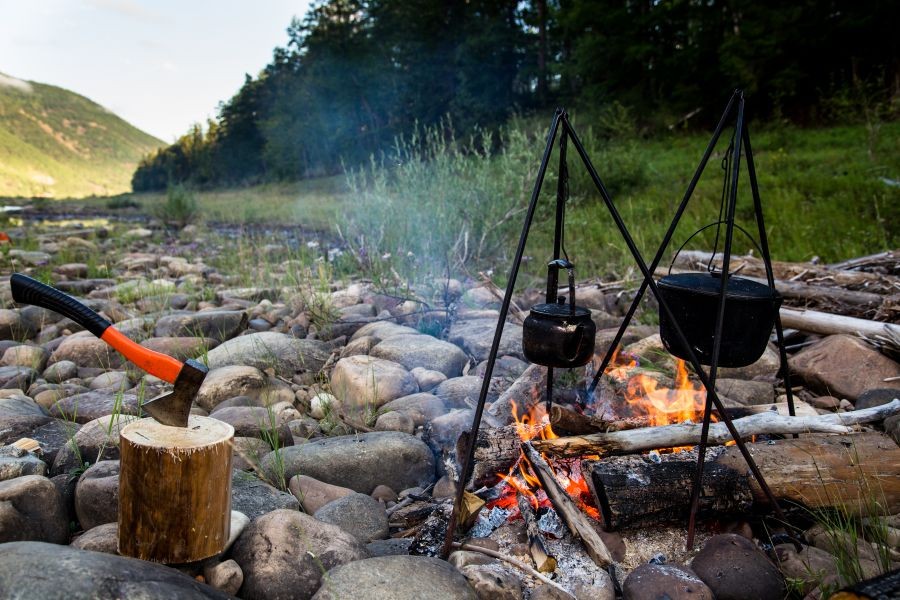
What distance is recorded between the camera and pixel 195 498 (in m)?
1.81

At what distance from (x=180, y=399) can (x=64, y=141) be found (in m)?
159

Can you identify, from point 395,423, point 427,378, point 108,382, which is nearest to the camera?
point 395,423

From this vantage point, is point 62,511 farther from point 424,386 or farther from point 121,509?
point 424,386

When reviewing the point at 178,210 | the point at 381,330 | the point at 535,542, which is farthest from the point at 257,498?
the point at 178,210

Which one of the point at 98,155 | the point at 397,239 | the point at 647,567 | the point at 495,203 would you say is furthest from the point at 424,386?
the point at 98,155

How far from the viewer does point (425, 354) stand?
4008 millimetres

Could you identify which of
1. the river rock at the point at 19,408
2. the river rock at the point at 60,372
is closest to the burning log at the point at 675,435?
the river rock at the point at 19,408

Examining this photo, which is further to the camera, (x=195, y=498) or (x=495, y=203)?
(x=495, y=203)

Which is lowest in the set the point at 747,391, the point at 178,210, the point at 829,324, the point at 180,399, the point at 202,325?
the point at 747,391

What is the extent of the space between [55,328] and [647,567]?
5.26 m

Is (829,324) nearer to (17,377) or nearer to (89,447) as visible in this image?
(89,447)

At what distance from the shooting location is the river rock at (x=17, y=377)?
3.80 meters

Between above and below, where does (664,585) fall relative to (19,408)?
below

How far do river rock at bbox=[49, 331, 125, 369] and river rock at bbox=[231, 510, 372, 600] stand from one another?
2.83 m
